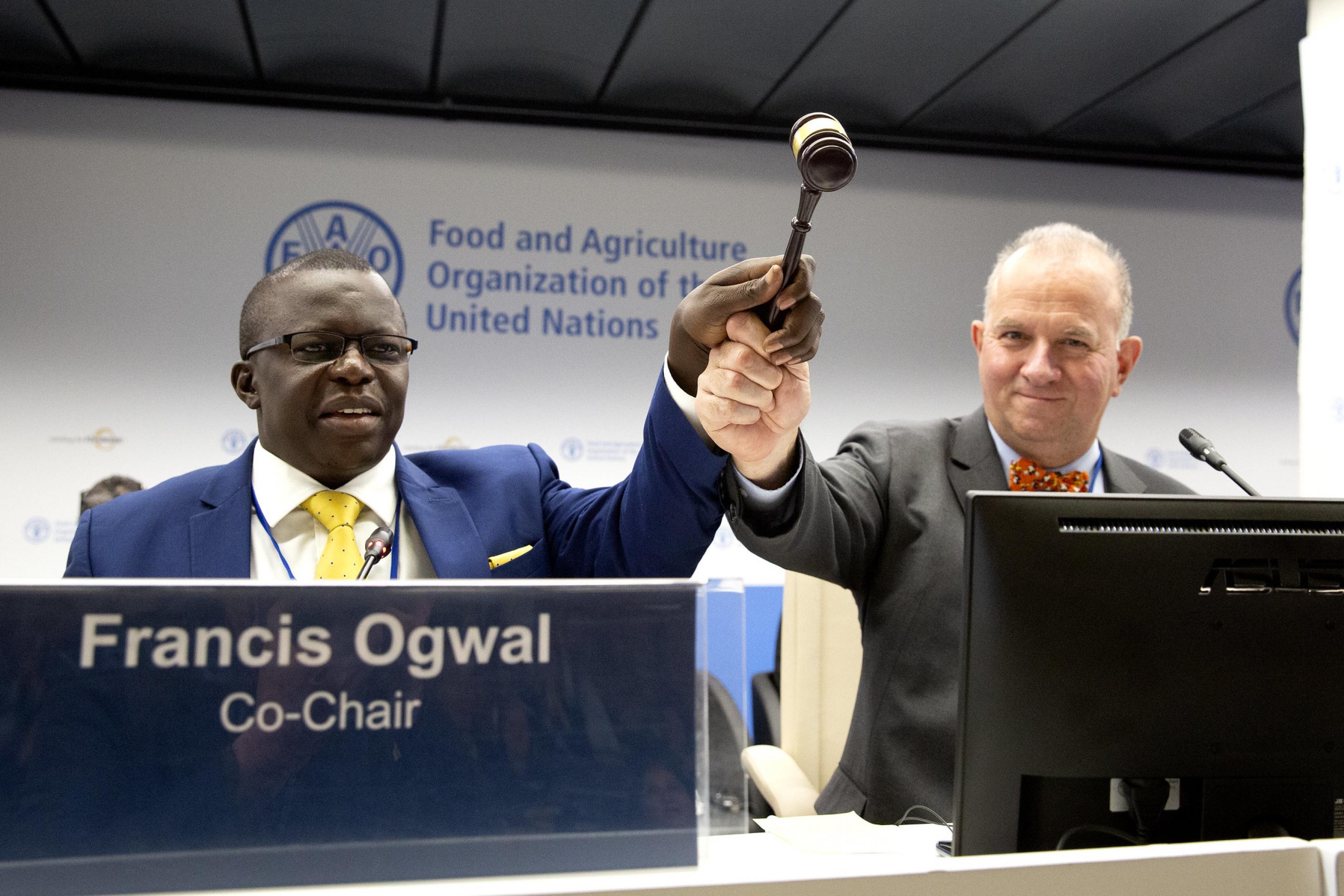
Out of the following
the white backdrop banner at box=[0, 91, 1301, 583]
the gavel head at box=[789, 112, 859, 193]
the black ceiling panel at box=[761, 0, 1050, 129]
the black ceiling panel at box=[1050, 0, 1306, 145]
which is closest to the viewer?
the gavel head at box=[789, 112, 859, 193]

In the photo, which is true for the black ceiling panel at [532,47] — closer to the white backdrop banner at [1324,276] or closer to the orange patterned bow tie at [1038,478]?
the white backdrop banner at [1324,276]

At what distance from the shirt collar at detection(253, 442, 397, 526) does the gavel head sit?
3.06ft

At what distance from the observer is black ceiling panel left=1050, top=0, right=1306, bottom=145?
12.8 feet

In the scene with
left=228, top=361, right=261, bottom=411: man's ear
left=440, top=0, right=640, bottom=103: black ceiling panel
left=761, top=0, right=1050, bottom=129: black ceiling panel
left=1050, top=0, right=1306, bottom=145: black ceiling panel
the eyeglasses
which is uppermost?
left=1050, top=0, right=1306, bottom=145: black ceiling panel

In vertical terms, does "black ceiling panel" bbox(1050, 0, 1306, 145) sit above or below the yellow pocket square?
above

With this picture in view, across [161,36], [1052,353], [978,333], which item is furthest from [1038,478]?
[161,36]

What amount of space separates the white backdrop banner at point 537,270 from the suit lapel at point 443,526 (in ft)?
9.44

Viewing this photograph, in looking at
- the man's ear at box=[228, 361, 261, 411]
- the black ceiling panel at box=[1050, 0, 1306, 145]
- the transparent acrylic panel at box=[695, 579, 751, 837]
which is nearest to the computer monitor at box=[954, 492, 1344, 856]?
the transparent acrylic panel at box=[695, 579, 751, 837]

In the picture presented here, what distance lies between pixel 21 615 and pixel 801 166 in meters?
0.60

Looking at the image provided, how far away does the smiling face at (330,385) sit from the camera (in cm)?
145

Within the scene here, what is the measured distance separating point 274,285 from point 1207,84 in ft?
13.8

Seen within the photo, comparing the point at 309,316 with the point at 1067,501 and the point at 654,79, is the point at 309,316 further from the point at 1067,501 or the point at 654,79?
the point at 654,79

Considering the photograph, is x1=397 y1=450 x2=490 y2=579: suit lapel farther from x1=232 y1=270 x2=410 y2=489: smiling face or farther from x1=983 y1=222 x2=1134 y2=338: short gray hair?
x1=983 y1=222 x2=1134 y2=338: short gray hair

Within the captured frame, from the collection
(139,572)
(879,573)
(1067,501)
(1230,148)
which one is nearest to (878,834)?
(1067,501)
